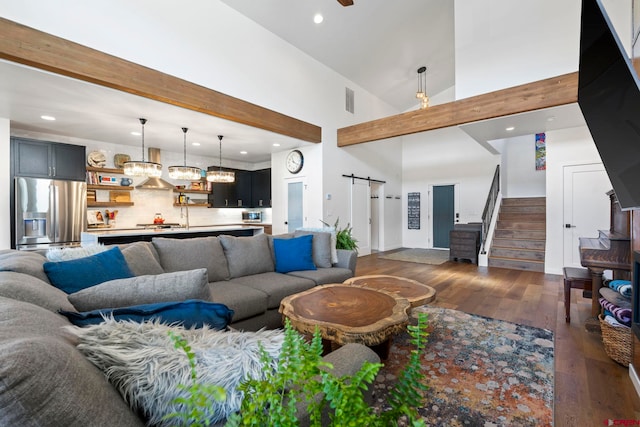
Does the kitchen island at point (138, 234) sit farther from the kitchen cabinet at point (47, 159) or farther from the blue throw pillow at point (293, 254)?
the blue throw pillow at point (293, 254)

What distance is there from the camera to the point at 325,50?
18.3 ft

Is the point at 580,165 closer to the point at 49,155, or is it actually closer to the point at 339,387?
the point at 339,387

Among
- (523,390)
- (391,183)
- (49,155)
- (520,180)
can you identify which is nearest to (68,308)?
(523,390)

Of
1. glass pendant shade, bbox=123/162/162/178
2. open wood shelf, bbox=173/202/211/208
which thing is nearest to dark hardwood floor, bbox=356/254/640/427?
glass pendant shade, bbox=123/162/162/178

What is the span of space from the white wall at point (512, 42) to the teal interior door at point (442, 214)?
3.84 meters

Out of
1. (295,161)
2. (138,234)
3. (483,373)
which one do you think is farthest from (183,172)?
(483,373)

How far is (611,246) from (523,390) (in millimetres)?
1521

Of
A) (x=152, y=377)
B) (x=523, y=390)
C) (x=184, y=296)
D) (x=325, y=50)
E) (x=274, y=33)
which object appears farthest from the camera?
(x=325, y=50)

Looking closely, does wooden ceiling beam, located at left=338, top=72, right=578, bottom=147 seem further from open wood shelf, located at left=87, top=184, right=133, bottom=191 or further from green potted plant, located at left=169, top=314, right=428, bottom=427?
open wood shelf, located at left=87, top=184, right=133, bottom=191

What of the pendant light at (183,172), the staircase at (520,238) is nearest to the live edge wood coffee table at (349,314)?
the pendant light at (183,172)

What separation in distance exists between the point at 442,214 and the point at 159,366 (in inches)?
337

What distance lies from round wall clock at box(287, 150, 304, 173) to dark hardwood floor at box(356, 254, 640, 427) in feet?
8.29

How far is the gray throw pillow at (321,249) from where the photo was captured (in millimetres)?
3490

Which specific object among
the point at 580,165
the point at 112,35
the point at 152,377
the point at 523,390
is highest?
the point at 112,35
